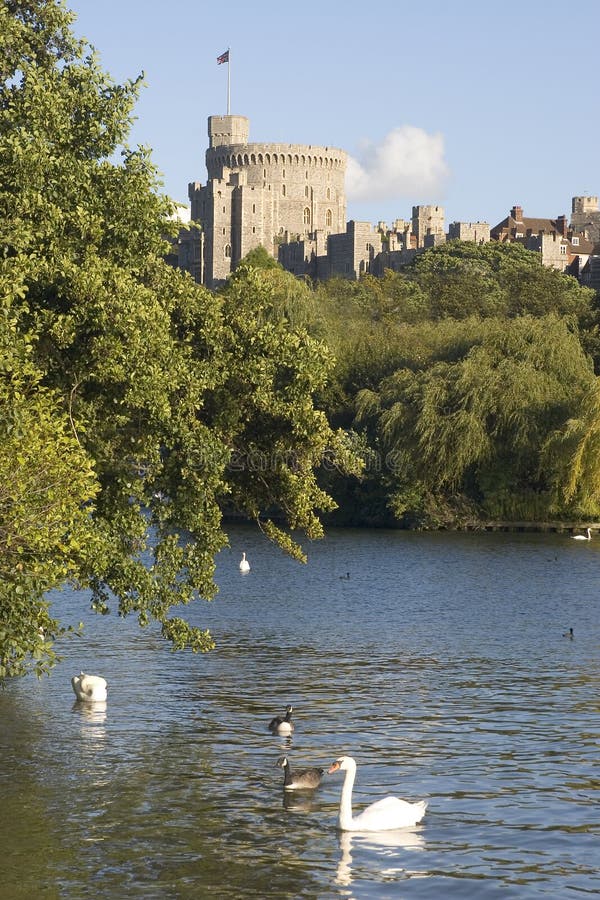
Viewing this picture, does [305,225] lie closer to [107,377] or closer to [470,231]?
[470,231]

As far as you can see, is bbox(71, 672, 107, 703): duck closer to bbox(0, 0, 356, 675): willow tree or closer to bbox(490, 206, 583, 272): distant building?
bbox(0, 0, 356, 675): willow tree

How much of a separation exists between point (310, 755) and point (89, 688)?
14.5ft

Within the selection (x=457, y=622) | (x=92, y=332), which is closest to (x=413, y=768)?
(x=92, y=332)

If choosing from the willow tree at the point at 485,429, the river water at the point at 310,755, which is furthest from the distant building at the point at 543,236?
the river water at the point at 310,755

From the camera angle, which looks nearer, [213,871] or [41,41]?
[213,871]

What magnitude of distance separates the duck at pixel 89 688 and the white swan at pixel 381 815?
7270 mm

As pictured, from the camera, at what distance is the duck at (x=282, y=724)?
20703 millimetres

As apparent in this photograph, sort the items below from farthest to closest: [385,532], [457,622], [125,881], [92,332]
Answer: [385,532] → [457,622] → [92,332] → [125,881]

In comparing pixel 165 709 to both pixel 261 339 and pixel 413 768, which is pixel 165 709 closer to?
pixel 413 768

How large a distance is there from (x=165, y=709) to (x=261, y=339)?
6971 mm

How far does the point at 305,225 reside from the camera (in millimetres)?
190500

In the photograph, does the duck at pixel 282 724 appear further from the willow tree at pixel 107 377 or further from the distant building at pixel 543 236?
the distant building at pixel 543 236

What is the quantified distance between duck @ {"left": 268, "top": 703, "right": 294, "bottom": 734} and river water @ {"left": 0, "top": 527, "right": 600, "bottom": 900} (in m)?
0.18

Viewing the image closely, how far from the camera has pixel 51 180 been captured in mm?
17969
